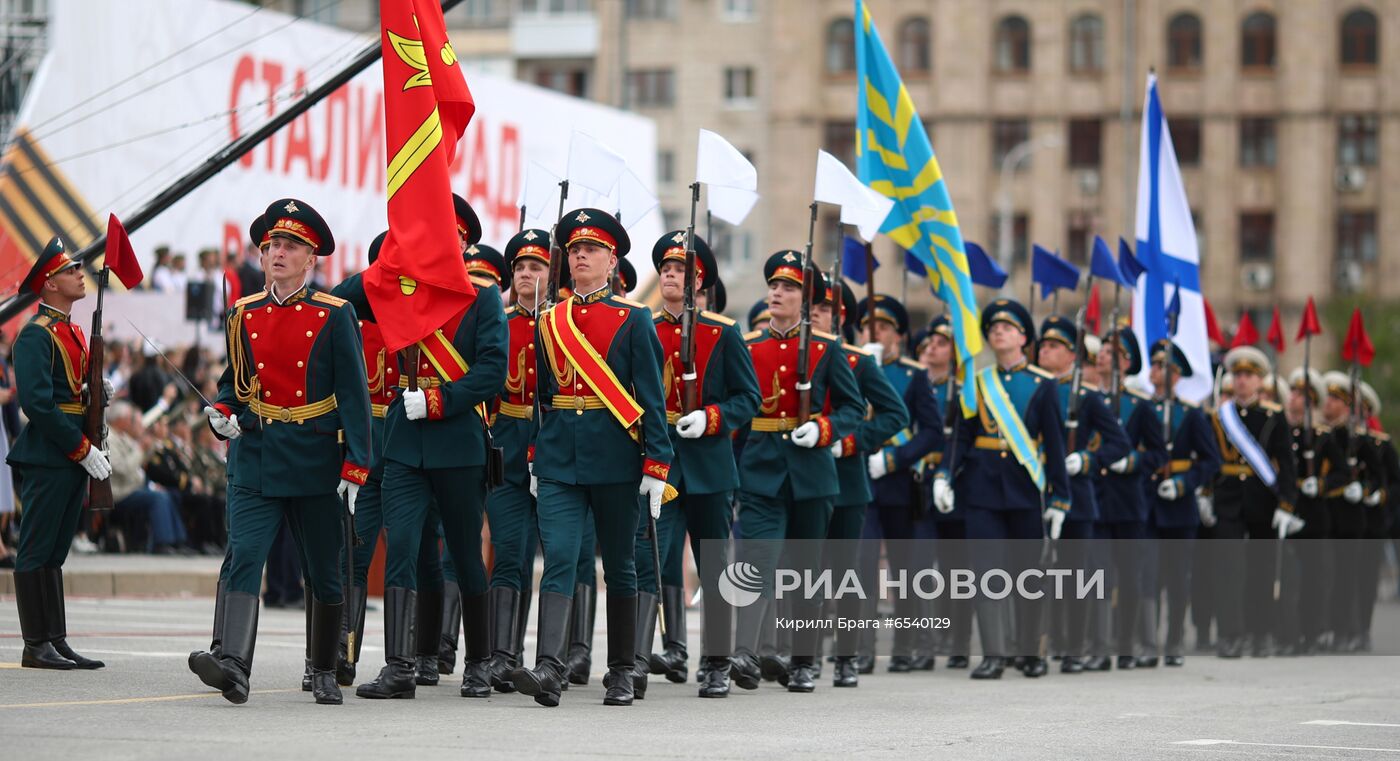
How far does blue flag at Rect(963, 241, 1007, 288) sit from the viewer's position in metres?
16.6

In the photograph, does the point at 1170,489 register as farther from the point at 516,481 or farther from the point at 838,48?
the point at 838,48

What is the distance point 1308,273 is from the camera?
64.3m

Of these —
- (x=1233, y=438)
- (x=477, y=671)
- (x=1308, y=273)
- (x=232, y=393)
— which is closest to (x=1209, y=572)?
(x=1233, y=438)

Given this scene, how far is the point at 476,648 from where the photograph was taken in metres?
10.9

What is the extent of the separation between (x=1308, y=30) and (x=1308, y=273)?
6543 millimetres

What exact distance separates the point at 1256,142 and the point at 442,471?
57286 mm

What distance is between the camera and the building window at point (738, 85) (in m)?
66.8

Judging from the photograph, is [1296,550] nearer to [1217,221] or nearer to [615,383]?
[615,383]

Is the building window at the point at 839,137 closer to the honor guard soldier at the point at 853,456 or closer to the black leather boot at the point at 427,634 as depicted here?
the honor guard soldier at the point at 853,456

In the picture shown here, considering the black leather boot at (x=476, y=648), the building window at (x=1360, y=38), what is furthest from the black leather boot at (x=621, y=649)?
the building window at (x=1360, y=38)

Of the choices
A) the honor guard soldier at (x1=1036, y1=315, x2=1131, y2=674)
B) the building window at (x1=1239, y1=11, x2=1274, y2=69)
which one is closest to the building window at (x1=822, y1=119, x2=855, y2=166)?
the building window at (x1=1239, y1=11, x2=1274, y2=69)

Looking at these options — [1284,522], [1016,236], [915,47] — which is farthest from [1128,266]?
[915,47]

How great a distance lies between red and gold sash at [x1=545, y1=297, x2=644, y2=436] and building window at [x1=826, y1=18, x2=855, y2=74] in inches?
2215

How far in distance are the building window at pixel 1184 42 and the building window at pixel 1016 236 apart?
584 cm
